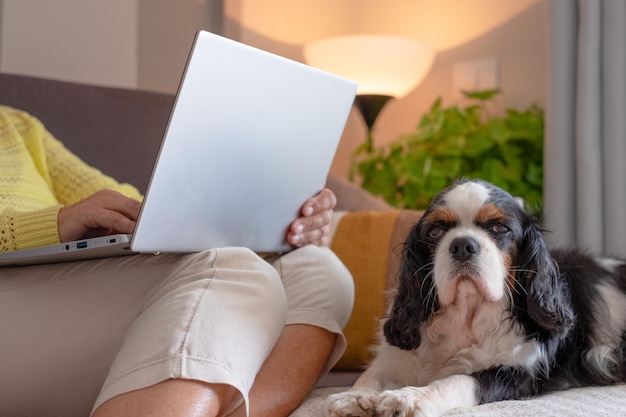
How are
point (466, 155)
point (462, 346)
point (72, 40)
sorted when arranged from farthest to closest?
point (72, 40) → point (466, 155) → point (462, 346)

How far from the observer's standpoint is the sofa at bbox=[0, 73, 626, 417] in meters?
2.01

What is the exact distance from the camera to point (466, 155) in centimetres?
263

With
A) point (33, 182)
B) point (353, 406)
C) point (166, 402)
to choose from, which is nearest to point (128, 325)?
point (166, 402)

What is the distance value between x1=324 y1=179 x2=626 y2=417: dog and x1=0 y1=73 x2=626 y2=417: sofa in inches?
14.9

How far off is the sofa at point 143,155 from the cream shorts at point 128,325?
2.09 ft

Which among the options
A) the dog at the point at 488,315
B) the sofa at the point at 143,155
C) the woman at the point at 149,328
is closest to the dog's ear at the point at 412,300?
the dog at the point at 488,315

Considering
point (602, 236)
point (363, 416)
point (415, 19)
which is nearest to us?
point (363, 416)

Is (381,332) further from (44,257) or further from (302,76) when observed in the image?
(44,257)

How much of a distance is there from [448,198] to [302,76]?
359mm

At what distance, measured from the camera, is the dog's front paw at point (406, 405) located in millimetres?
1204

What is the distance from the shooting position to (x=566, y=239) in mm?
2404

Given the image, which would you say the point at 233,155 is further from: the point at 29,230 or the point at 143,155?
the point at 143,155

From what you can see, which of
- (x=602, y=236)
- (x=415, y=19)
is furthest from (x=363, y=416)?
(x=415, y=19)

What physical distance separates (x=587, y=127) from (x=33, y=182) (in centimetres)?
154
